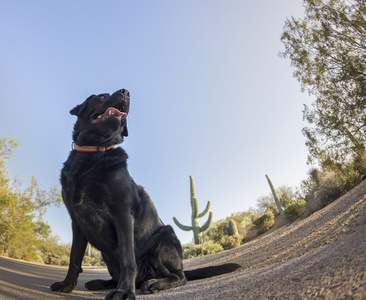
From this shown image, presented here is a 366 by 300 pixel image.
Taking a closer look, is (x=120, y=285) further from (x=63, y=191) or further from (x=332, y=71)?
(x=332, y=71)

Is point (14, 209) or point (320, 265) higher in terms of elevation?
point (14, 209)

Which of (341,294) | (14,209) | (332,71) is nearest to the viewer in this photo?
(341,294)

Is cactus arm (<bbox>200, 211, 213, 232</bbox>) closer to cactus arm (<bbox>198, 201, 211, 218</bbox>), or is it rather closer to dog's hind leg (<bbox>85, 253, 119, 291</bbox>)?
cactus arm (<bbox>198, 201, 211, 218</bbox>)

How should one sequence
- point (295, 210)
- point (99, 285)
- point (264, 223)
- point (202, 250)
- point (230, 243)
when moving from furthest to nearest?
point (264, 223), point (230, 243), point (295, 210), point (202, 250), point (99, 285)

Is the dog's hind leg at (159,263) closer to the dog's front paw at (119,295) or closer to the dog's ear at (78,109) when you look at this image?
the dog's front paw at (119,295)

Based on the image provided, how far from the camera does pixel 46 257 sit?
12.7 m

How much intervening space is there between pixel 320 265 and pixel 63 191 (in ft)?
7.79

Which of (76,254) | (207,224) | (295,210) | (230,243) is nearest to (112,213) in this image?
(76,254)

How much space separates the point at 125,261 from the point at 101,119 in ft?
5.14

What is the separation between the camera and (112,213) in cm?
249

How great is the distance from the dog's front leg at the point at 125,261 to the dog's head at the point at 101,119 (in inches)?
37.0

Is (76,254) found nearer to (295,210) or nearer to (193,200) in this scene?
(295,210)

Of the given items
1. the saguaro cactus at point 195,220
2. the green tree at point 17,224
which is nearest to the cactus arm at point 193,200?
the saguaro cactus at point 195,220

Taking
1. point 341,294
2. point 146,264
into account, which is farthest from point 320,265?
point 146,264
